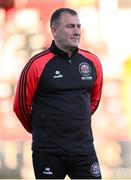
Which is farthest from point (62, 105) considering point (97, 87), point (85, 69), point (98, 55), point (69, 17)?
point (98, 55)

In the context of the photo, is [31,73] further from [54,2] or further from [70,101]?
[54,2]

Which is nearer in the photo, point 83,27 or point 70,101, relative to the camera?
point 70,101

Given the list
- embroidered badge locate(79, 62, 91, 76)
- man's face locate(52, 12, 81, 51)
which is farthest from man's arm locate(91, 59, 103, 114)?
man's face locate(52, 12, 81, 51)

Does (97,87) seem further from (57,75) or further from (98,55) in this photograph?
(98,55)

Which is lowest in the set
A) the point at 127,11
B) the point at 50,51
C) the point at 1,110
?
the point at 1,110

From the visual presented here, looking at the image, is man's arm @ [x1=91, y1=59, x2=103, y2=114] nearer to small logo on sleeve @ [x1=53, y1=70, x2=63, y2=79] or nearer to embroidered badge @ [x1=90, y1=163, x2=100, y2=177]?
small logo on sleeve @ [x1=53, y1=70, x2=63, y2=79]

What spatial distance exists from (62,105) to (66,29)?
0.54m

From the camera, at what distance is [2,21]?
7.07 metres

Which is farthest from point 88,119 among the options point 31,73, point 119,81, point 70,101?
point 119,81

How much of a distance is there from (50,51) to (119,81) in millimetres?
2517

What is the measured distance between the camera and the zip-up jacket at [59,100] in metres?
4.47

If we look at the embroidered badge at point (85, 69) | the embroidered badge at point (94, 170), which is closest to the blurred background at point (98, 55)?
the embroidered badge at point (85, 69)

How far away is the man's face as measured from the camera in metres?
4.55

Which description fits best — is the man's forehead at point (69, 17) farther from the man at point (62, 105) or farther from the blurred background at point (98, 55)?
the blurred background at point (98, 55)
